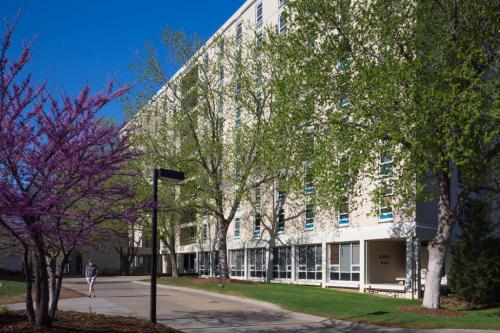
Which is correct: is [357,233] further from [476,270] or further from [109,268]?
[109,268]

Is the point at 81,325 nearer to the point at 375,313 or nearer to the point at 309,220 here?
the point at 375,313

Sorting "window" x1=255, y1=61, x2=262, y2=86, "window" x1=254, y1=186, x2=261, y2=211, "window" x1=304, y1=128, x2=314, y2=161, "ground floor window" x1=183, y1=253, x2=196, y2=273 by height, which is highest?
"window" x1=255, y1=61, x2=262, y2=86

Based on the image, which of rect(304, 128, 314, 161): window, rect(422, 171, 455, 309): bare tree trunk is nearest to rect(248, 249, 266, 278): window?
rect(304, 128, 314, 161): window

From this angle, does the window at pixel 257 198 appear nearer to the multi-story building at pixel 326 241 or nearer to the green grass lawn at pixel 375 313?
the multi-story building at pixel 326 241

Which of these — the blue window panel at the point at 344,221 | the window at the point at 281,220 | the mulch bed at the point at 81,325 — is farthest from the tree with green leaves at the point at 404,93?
the window at the point at 281,220

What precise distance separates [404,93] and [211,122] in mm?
18252

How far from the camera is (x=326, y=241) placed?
3459cm

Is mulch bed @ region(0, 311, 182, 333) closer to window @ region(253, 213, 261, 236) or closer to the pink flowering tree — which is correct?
the pink flowering tree

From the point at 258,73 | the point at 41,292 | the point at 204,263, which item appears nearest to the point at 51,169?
the point at 41,292

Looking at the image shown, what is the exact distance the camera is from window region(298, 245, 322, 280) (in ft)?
118

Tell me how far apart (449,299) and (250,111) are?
A: 1596 centimetres

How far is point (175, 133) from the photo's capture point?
118 ft

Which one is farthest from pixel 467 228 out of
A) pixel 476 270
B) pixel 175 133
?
pixel 175 133

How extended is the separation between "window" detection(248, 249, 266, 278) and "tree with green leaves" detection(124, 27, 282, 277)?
6.43 metres
